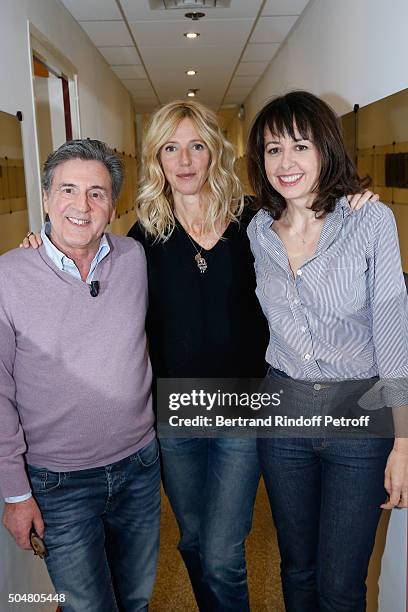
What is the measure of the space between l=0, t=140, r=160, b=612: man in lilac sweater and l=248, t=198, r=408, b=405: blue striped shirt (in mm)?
402

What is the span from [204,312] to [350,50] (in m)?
1.87

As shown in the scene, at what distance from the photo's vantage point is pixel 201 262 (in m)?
1.78

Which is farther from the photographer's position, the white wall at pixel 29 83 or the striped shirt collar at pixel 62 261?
the white wall at pixel 29 83

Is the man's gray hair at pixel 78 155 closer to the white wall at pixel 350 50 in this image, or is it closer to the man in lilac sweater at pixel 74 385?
the man in lilac sweater at pixel 74 385

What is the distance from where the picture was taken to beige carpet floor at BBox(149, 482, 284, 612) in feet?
7.92

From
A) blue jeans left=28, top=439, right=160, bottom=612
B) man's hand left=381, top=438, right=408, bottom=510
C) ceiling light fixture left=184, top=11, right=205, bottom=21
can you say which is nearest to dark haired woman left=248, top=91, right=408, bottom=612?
man's hand left=381, top=438, right=408, bottom=510

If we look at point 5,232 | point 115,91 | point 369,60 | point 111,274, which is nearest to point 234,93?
point 115,91

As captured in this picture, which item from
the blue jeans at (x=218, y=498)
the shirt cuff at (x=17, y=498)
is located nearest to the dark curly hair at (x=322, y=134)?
the blue jeans at (x=218, y=498)

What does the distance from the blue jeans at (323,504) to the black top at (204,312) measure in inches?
9.4

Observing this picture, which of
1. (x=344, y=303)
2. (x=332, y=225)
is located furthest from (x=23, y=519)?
(x=332, y=225)

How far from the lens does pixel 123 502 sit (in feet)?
5.32

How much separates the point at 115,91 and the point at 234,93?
91.1 inches

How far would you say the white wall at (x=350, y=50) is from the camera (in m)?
2.23

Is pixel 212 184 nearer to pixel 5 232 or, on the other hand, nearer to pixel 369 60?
pixel 5 232
